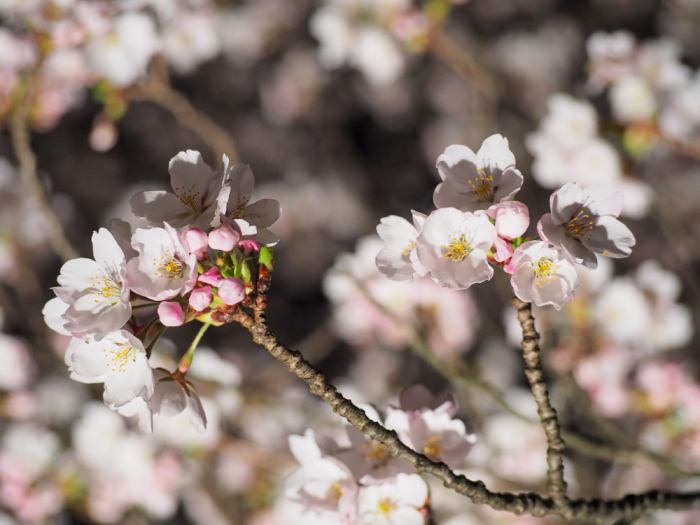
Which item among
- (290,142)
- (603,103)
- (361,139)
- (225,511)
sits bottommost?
(225,511)

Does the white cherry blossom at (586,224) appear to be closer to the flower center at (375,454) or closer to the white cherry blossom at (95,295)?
the flower center at (375,454)

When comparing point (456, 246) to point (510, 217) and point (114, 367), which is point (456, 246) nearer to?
point (510, 217)

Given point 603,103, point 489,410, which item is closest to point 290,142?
point 603,103

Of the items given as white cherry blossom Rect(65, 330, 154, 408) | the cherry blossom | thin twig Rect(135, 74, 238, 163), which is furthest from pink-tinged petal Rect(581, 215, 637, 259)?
thin twig Rect(135, 74, 238, 163)

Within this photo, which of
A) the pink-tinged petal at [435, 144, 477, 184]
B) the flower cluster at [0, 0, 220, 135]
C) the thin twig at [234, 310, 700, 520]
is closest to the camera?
the thin twig at [234, 310, 700, 520]

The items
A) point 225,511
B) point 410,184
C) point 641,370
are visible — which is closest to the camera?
point 641,370

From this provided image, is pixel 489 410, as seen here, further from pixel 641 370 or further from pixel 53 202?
pixel 53 202

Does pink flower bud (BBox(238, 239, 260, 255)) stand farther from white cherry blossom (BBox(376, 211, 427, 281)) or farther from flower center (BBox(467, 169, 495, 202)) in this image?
flower center (BBox(467, 169, 495, 202))
